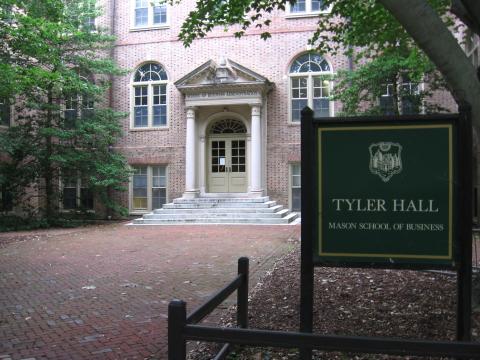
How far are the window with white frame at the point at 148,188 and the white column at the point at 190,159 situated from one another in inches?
68.3

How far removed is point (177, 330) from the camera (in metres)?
2.43

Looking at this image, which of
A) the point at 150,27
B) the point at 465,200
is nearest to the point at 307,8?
the point at 150,27

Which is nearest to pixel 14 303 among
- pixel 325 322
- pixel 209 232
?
pixel 325 322

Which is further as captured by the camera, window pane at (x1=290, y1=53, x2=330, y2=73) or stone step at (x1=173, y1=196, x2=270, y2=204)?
window pane at (x1=290, y1=53, x2=330, y2=73)

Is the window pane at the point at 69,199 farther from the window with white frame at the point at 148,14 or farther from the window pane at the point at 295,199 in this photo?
the window pane at the point at 295,199

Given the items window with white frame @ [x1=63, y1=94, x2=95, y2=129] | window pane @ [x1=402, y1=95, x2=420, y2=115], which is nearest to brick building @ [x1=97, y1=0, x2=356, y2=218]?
window with white frame @ [x1=63, y1=94, x2=95, y2=129]

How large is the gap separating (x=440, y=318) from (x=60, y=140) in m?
16.2

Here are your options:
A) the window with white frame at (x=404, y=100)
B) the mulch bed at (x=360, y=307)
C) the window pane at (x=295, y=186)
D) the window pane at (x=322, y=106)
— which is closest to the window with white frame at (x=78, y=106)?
the window pane at (x=295, y=186)

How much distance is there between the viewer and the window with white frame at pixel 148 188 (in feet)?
67.0

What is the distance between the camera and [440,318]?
4.44 meters

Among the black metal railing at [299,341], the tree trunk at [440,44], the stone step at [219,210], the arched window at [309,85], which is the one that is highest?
the arched window at [309,85]

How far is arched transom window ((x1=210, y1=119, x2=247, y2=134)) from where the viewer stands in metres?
19.9

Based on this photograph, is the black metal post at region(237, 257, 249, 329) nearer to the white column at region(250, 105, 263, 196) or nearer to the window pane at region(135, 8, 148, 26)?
the white column at region(250, 105, 263, 196)

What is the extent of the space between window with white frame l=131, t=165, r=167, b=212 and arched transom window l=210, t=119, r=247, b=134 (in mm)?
2804
